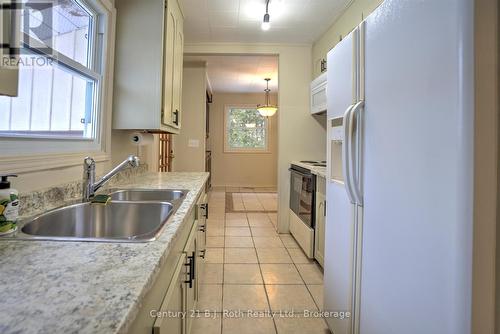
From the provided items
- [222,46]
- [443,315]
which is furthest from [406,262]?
[222,46]

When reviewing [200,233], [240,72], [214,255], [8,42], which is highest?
[240,72]

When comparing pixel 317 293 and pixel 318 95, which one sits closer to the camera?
pixel 317 293

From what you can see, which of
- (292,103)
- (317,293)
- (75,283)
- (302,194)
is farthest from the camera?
(292,103)

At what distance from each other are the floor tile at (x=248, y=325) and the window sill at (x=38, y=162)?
4.22 feet

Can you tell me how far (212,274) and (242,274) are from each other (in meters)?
0.25

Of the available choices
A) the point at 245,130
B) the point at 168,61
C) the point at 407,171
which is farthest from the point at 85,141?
the point at 245,130

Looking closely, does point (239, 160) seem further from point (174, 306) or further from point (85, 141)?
point (174, 306)

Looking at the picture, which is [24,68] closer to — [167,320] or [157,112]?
[157,112]

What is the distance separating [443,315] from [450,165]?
0.42m

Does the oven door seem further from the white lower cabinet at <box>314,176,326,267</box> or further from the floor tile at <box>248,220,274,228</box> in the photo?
the floor tile at <box>248,220,274,228</box>

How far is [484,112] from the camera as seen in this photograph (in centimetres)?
73

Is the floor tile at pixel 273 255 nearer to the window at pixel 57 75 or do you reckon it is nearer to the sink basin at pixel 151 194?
the sink basin at pixel 151 194

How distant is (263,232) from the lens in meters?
3.69

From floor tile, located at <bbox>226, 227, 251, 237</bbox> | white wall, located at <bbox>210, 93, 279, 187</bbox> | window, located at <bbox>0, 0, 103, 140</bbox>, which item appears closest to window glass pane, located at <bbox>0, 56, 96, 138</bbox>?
window, located at <bbox>0, 0, 103, 140</bbox>
